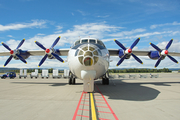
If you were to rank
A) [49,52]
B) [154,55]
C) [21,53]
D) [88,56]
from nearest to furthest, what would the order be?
[88,56] → [49,52] → [154,55] → [21,53]

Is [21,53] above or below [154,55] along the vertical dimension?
above

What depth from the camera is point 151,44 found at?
17.1m

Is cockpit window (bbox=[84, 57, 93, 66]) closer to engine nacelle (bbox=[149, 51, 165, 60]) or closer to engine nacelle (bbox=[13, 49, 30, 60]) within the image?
engine nacelle (bbox=[149, 51, 165, 60])

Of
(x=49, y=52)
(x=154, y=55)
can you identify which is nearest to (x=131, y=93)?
(x=49, y=52)

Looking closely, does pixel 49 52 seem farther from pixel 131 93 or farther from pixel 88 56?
pixel 131 93

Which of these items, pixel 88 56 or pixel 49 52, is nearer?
pixel 88 56

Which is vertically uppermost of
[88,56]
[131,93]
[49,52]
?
[49,52]

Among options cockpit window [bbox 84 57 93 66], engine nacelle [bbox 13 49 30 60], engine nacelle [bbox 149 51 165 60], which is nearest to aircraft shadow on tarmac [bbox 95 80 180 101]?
cockpit window [bbox 84 57 93 66]

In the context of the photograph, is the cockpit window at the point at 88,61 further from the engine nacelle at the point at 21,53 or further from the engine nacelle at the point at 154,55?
the engine nacelle at the point at 21,53

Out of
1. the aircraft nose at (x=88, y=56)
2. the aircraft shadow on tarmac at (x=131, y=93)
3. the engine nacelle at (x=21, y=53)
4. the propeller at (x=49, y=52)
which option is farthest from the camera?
the engine nacelle at (x=21, y=53)

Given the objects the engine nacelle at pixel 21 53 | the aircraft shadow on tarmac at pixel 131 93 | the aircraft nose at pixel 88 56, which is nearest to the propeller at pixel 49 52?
the engine nacelle at pixel 21 53

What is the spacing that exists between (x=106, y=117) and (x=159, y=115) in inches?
75.7

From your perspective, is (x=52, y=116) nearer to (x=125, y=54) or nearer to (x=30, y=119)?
(x=30, y=119)

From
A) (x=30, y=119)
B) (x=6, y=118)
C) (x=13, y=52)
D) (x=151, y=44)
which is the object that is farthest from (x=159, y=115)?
(x=13, y=52)
